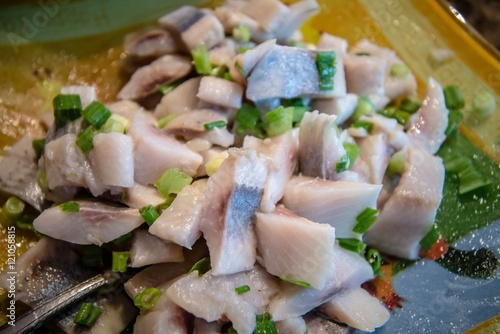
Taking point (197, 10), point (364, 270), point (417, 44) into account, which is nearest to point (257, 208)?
point (364, 270)

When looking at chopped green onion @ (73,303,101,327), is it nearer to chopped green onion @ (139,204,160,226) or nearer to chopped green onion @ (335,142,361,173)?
chopped green onion @ (139,204,160,226)

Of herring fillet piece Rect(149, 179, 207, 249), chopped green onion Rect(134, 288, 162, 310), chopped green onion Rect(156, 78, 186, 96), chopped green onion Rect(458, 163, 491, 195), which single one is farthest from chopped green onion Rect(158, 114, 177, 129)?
chopped green onion Rect(458, 163, 491, 195)

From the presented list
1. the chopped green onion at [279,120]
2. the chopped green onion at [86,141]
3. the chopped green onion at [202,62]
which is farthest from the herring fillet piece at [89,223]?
the chopped green onion at [202,62]

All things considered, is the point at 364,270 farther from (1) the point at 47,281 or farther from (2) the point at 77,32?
(2) the point at 77,32

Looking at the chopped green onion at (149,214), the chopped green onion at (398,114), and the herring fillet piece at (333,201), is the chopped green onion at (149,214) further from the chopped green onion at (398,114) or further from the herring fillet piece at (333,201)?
the chopped green onion at (398,114)

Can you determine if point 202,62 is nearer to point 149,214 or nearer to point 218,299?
point 149,214

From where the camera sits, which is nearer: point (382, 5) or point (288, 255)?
point (288, 255)
